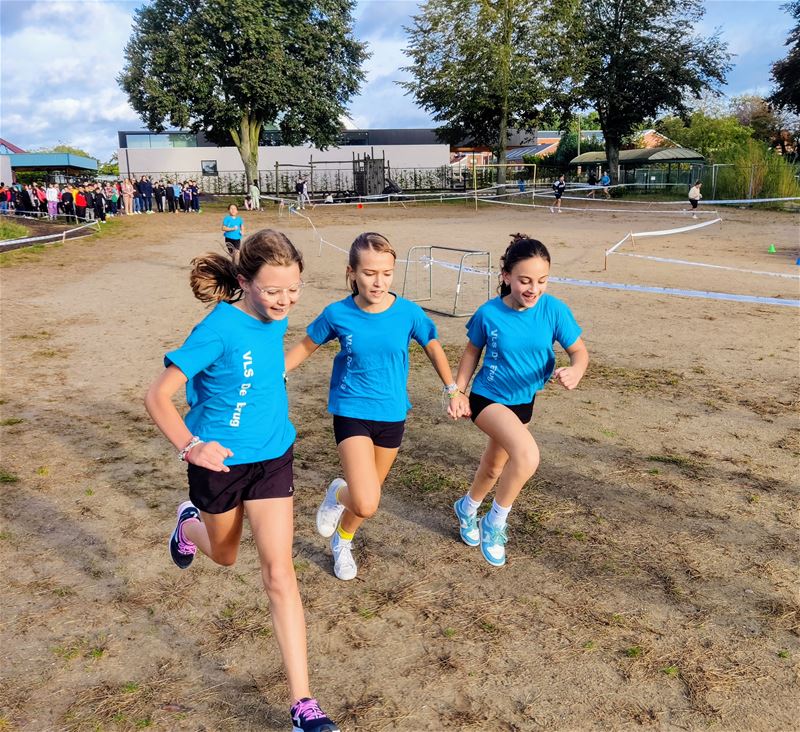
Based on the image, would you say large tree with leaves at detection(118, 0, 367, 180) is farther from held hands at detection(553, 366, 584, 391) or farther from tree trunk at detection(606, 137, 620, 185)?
held hands at detection(553, 366, 584, 391)

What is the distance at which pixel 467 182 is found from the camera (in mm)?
53500

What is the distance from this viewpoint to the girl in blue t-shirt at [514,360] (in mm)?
3793

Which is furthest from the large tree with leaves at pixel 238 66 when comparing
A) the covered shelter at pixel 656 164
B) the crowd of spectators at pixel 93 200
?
the covered shelter at pixel 656 164

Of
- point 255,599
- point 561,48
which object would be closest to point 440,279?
point 255,599

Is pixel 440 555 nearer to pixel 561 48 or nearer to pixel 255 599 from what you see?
pixel 255 599

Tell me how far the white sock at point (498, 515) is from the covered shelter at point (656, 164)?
3983 cm

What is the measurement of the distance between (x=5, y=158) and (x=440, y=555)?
59421mm

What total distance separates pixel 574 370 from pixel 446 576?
1431 millimetres

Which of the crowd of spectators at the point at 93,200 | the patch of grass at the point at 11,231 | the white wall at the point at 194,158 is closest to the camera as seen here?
the patch of grass at the point at 11,231

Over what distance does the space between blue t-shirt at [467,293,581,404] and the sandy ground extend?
1.07 m

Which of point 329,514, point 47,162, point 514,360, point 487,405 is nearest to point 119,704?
point 329,514

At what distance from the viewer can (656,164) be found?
5181 centimetres

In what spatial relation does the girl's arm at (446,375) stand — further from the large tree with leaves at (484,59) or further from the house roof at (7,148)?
the house roof at (7,148)

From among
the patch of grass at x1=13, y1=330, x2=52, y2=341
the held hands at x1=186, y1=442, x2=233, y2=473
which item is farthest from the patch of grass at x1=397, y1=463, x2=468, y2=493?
the patch of grass at x1=13, y1=330, x2=52, y2=341
